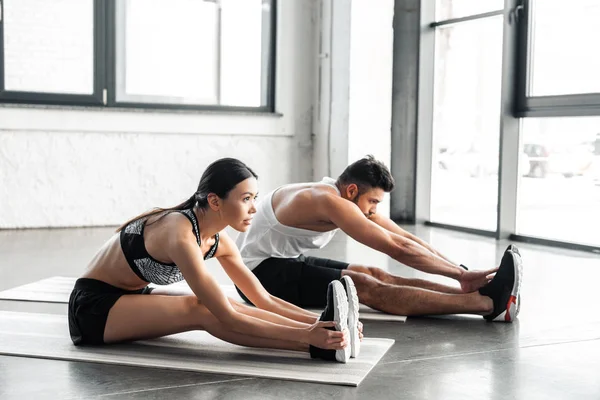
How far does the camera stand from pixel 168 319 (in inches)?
111

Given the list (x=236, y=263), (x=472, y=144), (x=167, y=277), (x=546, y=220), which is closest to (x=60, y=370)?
(x=167, y=277)

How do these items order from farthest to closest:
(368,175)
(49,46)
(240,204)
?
(49,46)
(368,175)
(240,204)

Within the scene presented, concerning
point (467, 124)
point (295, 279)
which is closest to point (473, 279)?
point (295, 279)

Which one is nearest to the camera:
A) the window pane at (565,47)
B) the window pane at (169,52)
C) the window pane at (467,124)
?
the window pane at (565,47)

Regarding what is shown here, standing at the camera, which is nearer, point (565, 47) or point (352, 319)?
point (352, 319)

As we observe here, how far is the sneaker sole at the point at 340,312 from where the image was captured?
2.67m

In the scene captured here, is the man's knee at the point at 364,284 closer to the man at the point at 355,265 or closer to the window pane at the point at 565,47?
the man at the point at 355,265

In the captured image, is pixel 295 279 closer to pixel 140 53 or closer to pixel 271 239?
pixel 271 239

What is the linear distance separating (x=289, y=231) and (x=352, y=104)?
4.01 m

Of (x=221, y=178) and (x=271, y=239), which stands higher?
(x=221, y=178)

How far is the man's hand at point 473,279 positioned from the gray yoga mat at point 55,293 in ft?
1.00

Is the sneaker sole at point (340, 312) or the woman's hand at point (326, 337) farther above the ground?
the sneaker sole at point (340, 312)

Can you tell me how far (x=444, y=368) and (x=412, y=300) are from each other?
802 mm

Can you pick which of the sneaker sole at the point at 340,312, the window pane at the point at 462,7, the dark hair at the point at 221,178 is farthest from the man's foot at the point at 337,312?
the window pane at the point at 462,7
